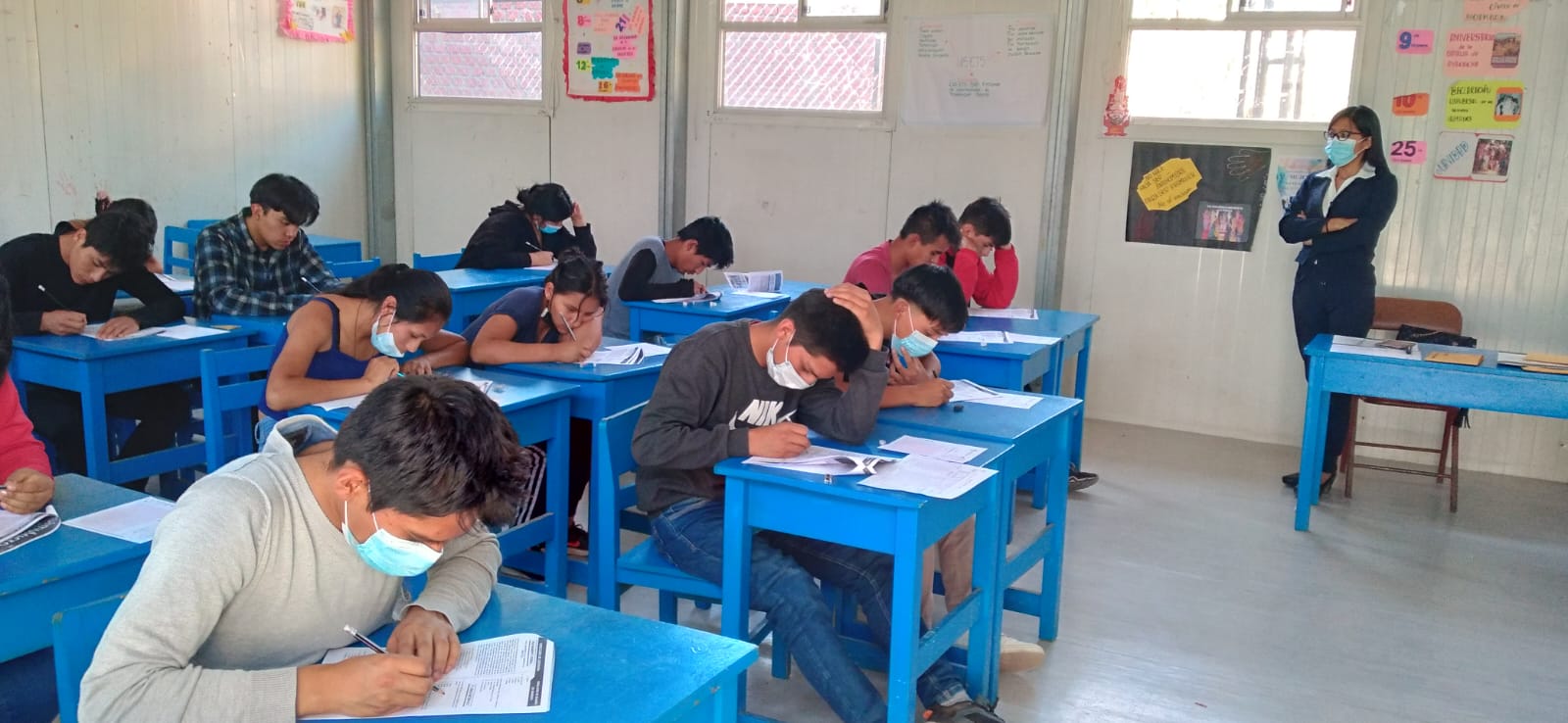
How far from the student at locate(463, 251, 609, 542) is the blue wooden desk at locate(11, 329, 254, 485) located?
0.79 meters

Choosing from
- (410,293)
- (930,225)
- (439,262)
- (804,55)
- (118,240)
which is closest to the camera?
(410,293)

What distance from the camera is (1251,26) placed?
5.25 metres

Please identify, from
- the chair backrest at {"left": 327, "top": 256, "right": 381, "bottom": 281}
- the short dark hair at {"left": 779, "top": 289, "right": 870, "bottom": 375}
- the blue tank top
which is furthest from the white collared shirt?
the chair backrest at {"left": 327, "top": 256, "right": 381, "bottom": 281}

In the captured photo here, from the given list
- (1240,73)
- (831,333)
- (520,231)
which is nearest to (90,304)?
(520,231)

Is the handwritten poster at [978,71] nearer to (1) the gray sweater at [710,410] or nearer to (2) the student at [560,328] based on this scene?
(2) the student at [560,328]

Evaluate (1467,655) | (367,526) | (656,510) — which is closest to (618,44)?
(656,510)

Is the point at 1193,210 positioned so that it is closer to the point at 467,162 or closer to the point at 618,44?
the point at 618,44

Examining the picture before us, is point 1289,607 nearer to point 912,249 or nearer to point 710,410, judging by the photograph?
point 912,249

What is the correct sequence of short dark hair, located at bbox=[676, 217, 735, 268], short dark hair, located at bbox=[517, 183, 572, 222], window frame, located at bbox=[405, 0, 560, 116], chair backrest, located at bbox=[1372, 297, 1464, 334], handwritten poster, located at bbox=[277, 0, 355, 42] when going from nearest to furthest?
short dark hair, located at bbox=[676, 217, 735, 268]
chair backrest, located at bbox=[1372, 297, 1464, 334]
short dark hair, located at bbox=[517, 183, 572, 222]
handwritten poster, located at bbox=[277, 0, 355, 42]
window frame, located at bbox=[405, 0, 560, 116]

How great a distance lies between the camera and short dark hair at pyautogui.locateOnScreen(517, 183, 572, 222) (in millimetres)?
5270

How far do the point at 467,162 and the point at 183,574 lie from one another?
616 cm

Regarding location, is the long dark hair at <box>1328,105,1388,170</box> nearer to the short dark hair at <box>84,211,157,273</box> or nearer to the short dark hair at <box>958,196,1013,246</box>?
the short dark hair at <box>958,196,1013,246</box>

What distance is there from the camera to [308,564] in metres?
1.40

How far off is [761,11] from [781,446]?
433 centimetres
